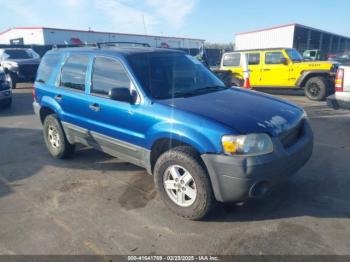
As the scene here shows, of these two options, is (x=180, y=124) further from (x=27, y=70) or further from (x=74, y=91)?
(x=27, y=70)

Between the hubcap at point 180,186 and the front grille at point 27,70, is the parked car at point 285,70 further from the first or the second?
the front grille at point 27,70

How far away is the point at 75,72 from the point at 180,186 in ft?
8.28

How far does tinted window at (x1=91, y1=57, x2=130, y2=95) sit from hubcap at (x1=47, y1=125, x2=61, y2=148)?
55.6 inches

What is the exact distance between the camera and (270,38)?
34438 millimetres

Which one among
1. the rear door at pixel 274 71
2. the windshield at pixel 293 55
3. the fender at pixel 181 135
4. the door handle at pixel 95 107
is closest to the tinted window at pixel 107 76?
the door handle at pixel 95 107

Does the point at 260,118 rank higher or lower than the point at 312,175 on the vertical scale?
higher

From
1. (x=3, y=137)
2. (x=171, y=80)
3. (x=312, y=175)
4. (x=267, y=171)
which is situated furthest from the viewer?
(x=3, y=137)

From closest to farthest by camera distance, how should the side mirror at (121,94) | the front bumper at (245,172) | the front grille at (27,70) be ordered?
1. the front bumper at (245,172)
2. the side mirror at (121,94)
3. the front grille at (27,70)

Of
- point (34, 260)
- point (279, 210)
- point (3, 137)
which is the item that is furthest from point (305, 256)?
point (3, 137)

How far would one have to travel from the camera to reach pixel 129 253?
2877 mm

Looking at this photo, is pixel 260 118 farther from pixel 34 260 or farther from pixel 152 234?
pixel 34 260

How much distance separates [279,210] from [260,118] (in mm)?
1117

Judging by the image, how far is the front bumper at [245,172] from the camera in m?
2.92

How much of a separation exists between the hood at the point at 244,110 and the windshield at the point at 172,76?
0.22 m
